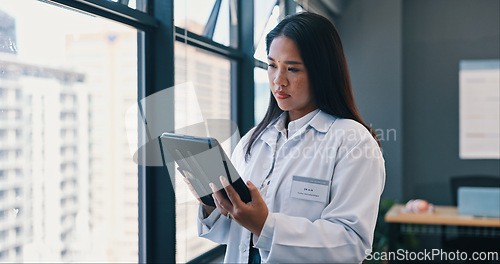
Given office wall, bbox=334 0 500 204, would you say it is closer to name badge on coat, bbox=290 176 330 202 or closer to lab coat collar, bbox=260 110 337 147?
lab coat collar, bbox=260 110 337 147

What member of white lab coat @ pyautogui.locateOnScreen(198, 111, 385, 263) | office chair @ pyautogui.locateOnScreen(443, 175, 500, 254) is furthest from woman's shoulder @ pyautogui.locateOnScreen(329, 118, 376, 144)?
office chair @ pyautogui.locateOnScreen(443, 175, 500, 254)

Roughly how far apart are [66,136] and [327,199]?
98cm

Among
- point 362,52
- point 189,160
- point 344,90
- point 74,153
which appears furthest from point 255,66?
point 189,160

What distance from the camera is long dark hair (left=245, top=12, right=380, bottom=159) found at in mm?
1188

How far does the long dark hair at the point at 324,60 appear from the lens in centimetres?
119

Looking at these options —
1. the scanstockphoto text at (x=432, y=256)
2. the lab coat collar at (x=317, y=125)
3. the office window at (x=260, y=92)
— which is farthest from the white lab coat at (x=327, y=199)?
the office window at (x=260, y=92)

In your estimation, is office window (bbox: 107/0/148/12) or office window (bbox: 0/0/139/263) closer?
office window (bbox: 0/0/139/263)

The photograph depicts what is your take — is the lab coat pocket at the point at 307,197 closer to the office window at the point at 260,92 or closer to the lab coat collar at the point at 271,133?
the lab coat collar at the point at 271,133

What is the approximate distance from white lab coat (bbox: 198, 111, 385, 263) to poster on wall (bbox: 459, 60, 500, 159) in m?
1.15

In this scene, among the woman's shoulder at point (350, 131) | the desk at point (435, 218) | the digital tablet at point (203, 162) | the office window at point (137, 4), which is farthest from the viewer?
the desk at point (435, 218)

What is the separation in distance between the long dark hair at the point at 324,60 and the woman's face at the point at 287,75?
0.05 ft

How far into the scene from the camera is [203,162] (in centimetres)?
104

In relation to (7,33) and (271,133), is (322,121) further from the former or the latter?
(7,33)

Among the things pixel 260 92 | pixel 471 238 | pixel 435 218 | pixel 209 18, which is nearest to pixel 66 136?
pixel 209 18
